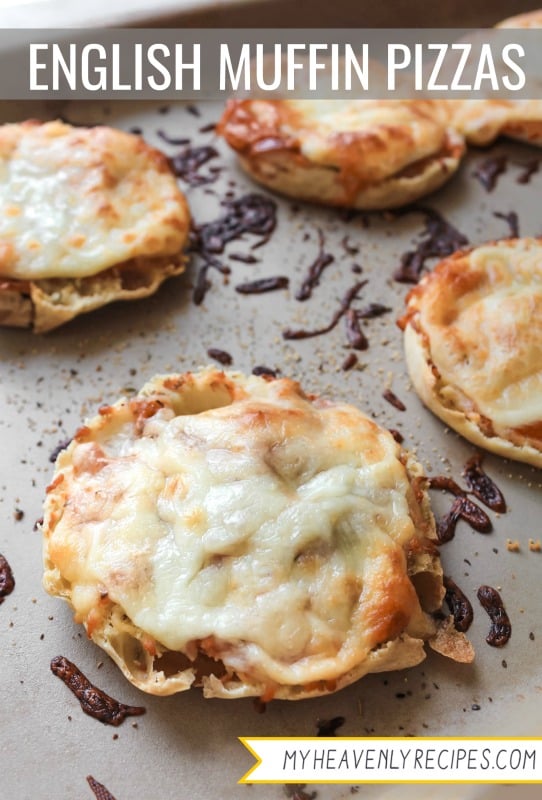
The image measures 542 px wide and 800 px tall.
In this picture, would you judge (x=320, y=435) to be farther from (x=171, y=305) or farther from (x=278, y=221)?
(x=278, y=221)

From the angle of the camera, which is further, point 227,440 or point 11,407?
point 11,407

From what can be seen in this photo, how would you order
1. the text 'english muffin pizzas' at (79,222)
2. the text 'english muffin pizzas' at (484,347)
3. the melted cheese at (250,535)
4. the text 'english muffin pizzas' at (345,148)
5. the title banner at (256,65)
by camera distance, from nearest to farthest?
the melted cheese at (250,535) < the text 'english muffin pizzas' at (484,347) < the text 'english muffin pizzas' at (79,222) < the text 'english muffin pizzas' at (345,148) < the title banner at (256,65)

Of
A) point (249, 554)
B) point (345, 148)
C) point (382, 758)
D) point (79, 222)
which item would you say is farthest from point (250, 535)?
point (345, 148)

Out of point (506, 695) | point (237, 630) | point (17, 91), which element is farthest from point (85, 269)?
point (506, 695)

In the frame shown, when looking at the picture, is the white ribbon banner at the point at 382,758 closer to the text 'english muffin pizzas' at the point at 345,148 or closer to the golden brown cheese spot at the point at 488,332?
the golden brown cheese spot at the point at 488,332

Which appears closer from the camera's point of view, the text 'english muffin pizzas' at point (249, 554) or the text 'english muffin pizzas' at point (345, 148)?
the text 'english muffin pizzas' at point (249, 554)

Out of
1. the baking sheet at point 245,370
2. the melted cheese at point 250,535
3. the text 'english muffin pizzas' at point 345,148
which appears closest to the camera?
the melted cheese at point 250,535

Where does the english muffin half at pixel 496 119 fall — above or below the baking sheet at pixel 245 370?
above

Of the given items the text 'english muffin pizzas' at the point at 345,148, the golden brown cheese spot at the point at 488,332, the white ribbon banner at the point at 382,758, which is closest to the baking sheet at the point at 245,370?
the white ribbon banner at the point at 382,758
